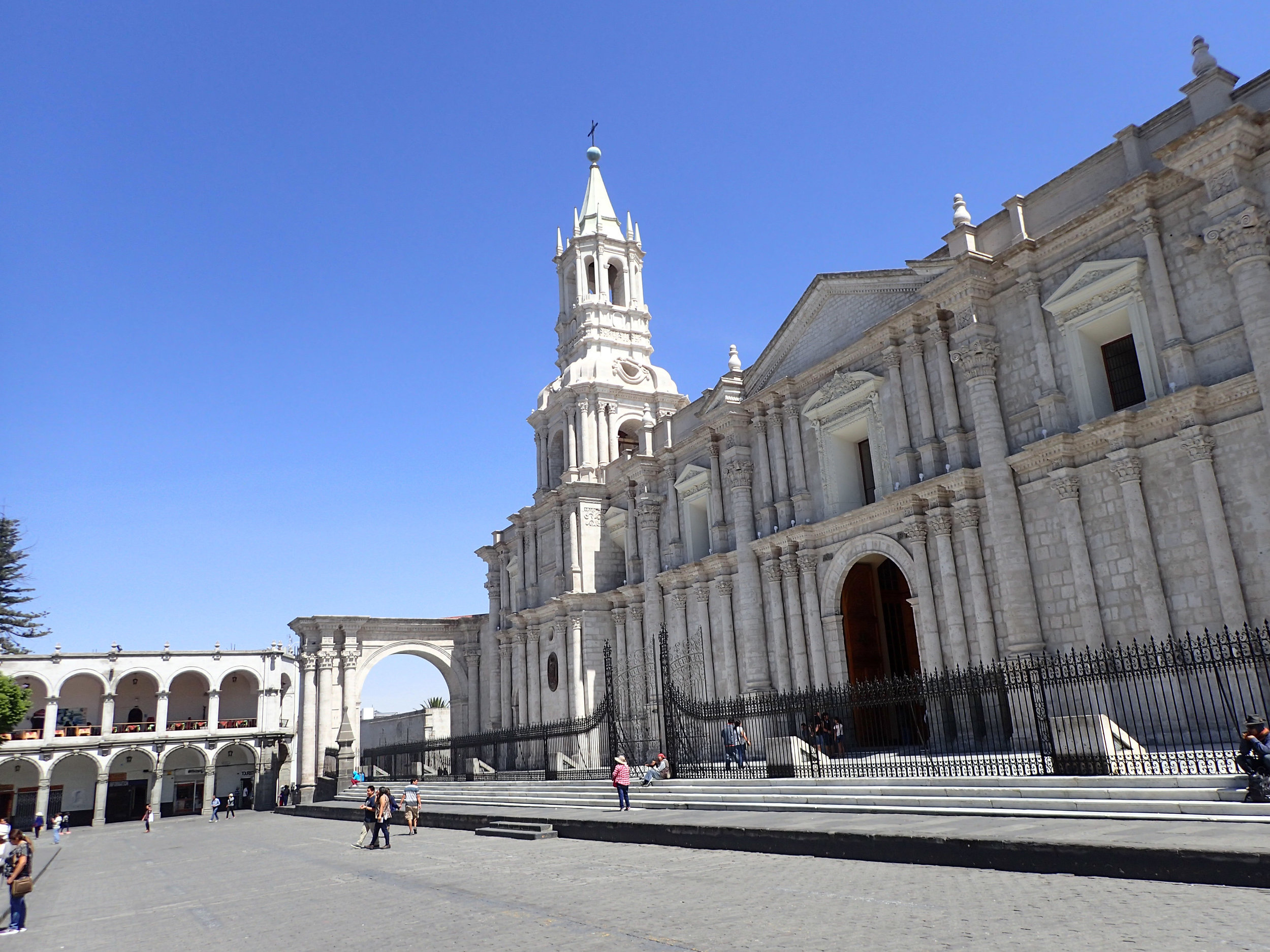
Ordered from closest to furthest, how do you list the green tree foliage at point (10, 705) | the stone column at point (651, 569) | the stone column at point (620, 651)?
1. the stone column at point (651, 569)
2. the green tree foliage at point (10, 705)
3. the stone column at point (620, 651)

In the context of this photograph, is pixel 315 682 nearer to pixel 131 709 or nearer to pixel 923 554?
pixel 131 709

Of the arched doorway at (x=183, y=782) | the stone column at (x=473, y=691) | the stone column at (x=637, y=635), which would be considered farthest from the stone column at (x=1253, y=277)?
the arched doorway at (x=183, y=782)

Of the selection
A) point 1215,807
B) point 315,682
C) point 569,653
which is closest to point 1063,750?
point 1215,807

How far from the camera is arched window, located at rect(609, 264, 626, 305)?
38.5 m

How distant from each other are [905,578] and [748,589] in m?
4.38

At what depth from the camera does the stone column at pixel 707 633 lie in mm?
26250

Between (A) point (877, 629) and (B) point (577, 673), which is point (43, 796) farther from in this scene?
(A) point (877, 629)

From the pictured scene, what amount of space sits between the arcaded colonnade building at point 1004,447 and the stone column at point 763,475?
0.09 metres

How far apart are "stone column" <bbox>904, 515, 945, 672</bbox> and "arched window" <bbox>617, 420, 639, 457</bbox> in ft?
57.9

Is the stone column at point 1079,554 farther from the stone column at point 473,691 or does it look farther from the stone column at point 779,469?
the stone column at point 473,691

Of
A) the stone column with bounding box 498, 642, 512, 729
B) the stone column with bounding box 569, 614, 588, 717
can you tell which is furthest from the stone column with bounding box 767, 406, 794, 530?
the stone column with bounding box 498, 642, 512, 729

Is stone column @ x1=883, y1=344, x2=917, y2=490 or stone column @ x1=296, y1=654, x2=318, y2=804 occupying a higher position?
stone column @ x1=883, y1=344, x2=917, y2=490

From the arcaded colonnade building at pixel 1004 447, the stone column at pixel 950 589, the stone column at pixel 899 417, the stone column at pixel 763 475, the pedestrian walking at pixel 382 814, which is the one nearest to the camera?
the arcaded colonnade building at pixel 1004 447

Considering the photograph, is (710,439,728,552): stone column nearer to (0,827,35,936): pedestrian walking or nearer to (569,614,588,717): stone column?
(569,614,588,717): stone column
